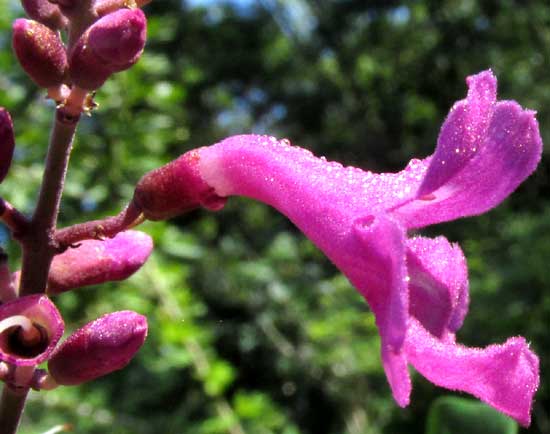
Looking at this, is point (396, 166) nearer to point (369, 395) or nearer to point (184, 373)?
point (369, 395)

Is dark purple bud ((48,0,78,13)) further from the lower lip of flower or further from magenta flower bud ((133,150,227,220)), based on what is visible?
the lower lip of flower

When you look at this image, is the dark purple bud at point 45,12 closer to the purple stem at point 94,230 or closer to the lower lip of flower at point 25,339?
the purple stem at point 94,230

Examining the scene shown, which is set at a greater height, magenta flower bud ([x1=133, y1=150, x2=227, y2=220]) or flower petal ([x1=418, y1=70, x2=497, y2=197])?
flower petal ([x1=418, y1=70, x2=497, y2=197])

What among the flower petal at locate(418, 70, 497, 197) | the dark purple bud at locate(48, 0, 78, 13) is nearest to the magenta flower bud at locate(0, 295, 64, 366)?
the dark purple bud at locate(48, 0, 78, 13)

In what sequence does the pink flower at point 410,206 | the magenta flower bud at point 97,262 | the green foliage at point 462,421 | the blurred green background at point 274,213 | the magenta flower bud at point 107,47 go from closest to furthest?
the pink flower at point 410,206 < the magenta flower bud at point 107,47 < the magenta flower bud at point 97,262 < the green foliage at point 462,421 < the blurred green background at point 274,213

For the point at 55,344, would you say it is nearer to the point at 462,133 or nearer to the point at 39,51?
the point at 39,51

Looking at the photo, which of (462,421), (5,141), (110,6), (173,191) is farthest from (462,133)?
(462,421)

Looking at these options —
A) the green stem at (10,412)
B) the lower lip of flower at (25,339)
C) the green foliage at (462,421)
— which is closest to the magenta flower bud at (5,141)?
the lower lip of flower at (25,339)
